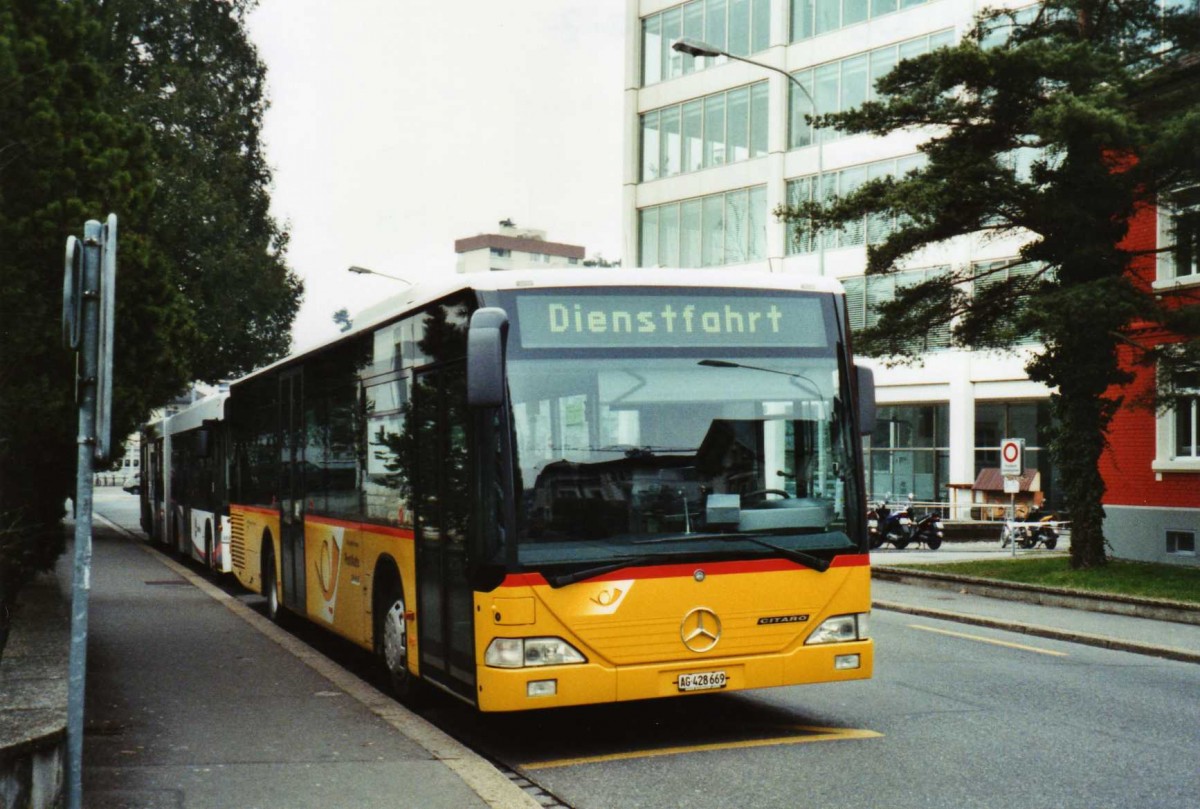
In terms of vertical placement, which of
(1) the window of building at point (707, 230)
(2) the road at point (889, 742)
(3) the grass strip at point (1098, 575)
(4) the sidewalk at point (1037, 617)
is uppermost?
(1) the window of building at point (707, 230)

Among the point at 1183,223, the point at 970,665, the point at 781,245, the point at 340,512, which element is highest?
the point at 781,245

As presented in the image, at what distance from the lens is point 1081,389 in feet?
66.4

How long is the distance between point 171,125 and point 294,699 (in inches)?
1230

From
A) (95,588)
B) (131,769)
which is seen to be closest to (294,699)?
(131,769)

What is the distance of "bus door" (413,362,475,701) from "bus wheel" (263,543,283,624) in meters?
6.14

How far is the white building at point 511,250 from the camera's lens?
129875mm

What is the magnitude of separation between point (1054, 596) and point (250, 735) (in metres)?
12.4

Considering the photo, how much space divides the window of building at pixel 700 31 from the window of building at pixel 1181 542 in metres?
26.4

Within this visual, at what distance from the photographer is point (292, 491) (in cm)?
1373

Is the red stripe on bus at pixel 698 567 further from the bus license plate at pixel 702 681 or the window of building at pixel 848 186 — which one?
the window of building at pixel 848 186

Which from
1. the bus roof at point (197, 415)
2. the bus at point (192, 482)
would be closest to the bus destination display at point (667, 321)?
the bus at point (192, 482)

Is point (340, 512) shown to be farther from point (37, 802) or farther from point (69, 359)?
point (37, 802)

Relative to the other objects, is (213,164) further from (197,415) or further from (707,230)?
(197,415)

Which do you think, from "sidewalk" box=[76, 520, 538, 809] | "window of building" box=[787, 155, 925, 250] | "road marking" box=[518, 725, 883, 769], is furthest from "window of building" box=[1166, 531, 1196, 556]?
"window of building" box=[787, 155, 925, 250]
